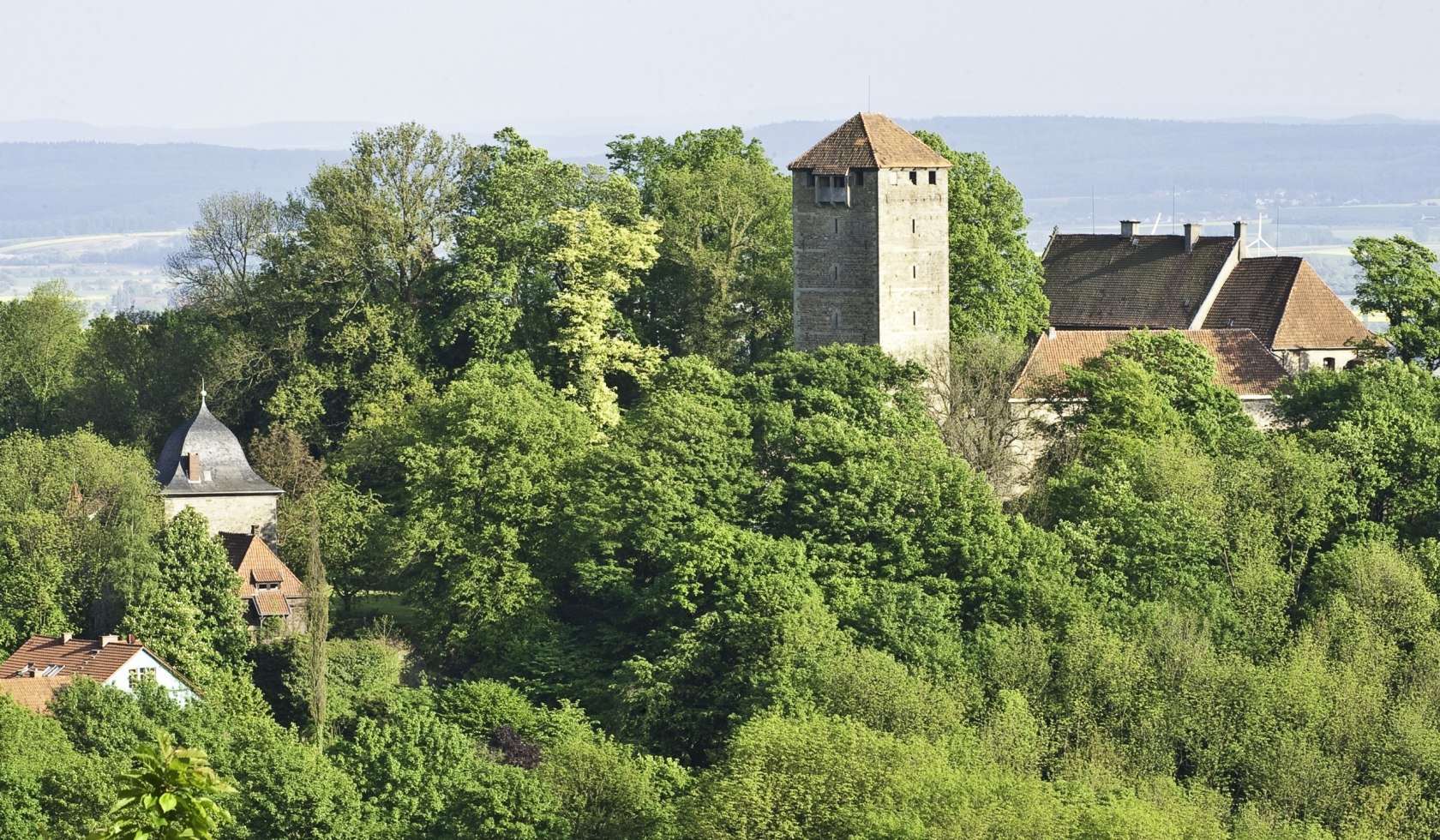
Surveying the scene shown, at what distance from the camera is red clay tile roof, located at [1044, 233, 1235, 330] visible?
60.9 metres

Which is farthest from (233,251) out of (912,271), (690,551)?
(690,551)

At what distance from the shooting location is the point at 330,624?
160ft

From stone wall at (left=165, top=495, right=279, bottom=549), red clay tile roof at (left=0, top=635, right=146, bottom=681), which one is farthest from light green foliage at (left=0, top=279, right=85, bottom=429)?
red clay tile roof at (left=0, top=635, right=146, bottom=681)

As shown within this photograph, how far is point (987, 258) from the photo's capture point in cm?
5475

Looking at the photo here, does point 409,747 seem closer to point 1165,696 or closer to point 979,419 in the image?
point 1165,696

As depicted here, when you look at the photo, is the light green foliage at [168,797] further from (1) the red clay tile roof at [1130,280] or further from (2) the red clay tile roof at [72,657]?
(1) the red clay tile roof at [1130,280]

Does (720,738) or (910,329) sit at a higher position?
(910,329)

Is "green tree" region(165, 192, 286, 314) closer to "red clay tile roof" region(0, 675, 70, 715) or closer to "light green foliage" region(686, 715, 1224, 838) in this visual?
"red clay tile roof" region(0, 675, 70, 715)

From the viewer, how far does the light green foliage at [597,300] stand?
2222 inches

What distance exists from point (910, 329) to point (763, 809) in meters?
20.4

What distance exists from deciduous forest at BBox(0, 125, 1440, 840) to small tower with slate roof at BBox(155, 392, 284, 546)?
795 mm

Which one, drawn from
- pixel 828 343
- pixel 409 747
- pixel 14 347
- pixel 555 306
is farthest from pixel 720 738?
pixel 14 347

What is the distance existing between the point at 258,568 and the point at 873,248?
47.4 ft


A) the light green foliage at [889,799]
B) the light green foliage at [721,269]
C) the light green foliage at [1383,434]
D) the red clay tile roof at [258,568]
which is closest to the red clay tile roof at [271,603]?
the red clay tile roof at [258,568]
